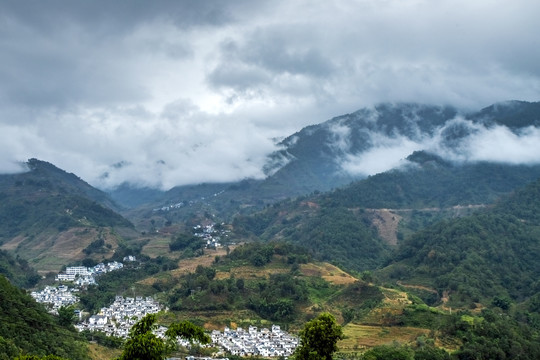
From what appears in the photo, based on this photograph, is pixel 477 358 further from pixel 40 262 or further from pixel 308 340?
pixel 40 262

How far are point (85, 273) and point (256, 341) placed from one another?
58.7m

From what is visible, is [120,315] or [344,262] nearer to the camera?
[120,315]

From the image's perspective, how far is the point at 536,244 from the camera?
98.8 metres

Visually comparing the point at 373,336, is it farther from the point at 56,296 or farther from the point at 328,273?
the point at 56,296

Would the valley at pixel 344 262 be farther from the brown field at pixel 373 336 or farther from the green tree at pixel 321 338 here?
the green tree at pixel 321 338

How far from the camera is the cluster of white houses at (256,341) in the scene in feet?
189

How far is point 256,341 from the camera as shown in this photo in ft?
200

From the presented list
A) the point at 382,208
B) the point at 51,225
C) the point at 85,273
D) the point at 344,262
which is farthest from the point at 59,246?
the point at 382,208

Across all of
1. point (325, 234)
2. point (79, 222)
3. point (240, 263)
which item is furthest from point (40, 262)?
point (325, 234)

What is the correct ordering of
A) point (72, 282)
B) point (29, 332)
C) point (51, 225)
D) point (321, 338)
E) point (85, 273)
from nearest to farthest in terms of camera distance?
point (321, 338) < point (29, 332) < point (72, 282) < point (85, 273) < point (51, 225)

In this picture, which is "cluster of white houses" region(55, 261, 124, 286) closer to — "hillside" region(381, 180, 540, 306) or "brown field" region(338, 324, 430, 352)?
"brown field" region(338, 324, 430, 352)

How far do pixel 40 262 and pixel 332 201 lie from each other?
84398 mm

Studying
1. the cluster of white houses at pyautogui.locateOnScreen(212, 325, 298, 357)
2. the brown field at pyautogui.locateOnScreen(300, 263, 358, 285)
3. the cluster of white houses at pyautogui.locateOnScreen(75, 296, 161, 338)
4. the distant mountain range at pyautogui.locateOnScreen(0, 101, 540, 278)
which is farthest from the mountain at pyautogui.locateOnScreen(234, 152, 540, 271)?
the cluster of white houses at pyautogui.locateOnScreen(212, 325, 298, 357)

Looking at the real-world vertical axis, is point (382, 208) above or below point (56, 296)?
above
